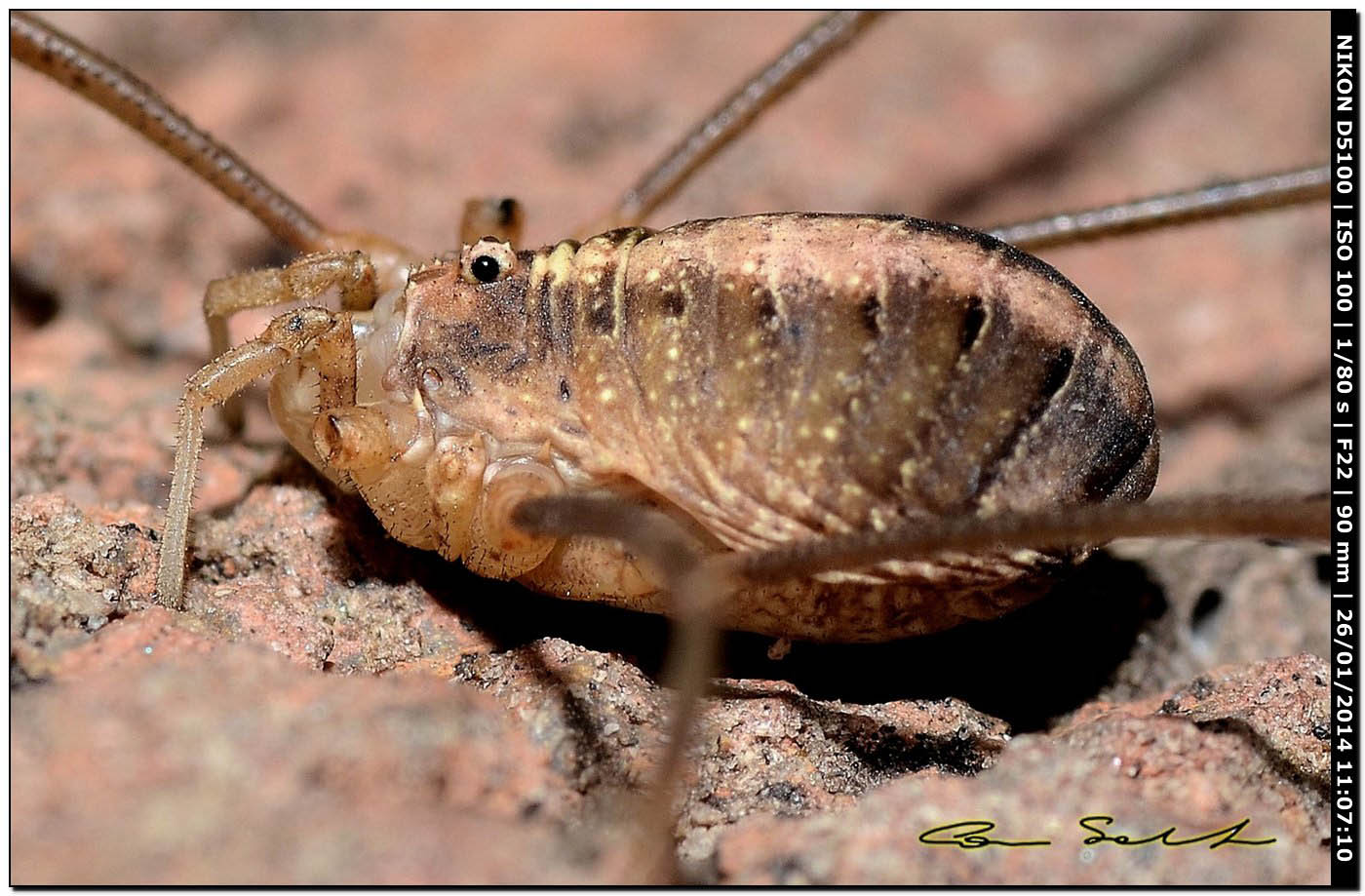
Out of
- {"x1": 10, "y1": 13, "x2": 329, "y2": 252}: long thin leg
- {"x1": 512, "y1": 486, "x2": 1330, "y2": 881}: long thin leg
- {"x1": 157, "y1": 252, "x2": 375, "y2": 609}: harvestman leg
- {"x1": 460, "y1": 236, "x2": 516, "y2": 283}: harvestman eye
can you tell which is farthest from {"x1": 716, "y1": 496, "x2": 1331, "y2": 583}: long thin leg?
{"x1": 10, "y1": 13, "x2": 329, "y2": 252}: long thin leg

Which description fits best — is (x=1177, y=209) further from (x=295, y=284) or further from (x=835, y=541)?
(x=295, y=284)

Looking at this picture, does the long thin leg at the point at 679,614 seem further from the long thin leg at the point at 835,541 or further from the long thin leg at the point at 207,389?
the long thin leg at the point at 207,389

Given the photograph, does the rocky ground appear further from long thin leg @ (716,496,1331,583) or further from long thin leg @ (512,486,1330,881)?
long thin leg @ (716,496,1331,583)

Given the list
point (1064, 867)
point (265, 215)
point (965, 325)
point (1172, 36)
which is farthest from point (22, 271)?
point (1172, 36)

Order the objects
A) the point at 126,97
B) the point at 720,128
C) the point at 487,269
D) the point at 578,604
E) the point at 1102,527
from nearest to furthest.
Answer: the point at 1102,527
the point at 487,269
the point at 578,604
the point at 126,97
the point at 720,128

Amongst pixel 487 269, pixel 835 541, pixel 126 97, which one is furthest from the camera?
pixel 126 97

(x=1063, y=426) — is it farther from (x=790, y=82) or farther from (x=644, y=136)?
(x=644, y=136)

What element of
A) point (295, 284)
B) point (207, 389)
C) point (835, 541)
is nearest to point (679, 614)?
point (835, 541)
